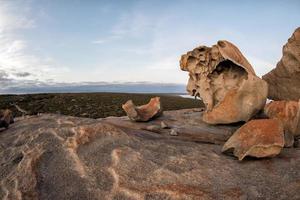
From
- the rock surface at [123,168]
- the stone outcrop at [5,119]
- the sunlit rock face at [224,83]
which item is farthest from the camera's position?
the sunlit rock face at [224,83]

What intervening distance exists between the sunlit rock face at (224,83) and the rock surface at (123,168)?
117 inches

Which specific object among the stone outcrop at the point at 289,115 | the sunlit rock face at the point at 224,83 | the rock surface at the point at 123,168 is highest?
the sunlit rock face at the point at 224,83

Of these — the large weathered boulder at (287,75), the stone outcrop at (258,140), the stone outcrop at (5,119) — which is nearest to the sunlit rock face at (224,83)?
the stone outcrop at (258,140)

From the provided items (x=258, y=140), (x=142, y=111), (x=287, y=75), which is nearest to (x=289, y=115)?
(x=258, y=140)

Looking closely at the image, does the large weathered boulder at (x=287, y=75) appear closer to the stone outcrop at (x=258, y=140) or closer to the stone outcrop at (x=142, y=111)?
the stone outcrop at (x=142, y=111)

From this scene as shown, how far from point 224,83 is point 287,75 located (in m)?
3.82

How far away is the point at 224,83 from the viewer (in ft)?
58.5

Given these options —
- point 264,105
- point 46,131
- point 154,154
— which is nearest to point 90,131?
point 46,131

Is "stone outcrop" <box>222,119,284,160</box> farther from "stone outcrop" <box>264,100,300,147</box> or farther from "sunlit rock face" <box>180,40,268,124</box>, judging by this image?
"sunlit rock face" <box>180,40,268,124</box>

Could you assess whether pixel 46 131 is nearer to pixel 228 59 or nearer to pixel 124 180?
pixel 124 180

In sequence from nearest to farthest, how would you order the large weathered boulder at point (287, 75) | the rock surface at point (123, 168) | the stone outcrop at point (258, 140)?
the rock surface at point (123, 168)
the stone outcrop at point (258, 140)
the large weathered boulder at point (287, 75)

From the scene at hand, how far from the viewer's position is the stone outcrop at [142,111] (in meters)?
17.1

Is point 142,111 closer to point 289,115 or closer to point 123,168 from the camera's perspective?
point 289,115

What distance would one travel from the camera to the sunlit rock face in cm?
1540
